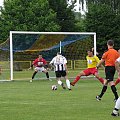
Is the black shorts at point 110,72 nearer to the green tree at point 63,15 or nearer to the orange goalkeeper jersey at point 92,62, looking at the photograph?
the orange goalkeeper jersey at point 92,62

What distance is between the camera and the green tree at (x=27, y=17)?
2502 inches

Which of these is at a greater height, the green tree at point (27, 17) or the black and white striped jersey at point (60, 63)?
the green tree at point (27, 17)

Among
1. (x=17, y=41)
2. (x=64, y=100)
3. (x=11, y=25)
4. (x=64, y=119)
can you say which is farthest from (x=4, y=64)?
(x=64, y=119)

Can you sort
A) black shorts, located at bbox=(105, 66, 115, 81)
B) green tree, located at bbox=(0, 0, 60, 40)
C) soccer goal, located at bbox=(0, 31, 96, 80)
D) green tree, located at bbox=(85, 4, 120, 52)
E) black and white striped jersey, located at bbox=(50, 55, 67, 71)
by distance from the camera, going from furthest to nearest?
green tree, located at bbox=(85, 4, 120, 52)
green tree, located at bbox=(0, 0, 60, 40)
soccer goal, located at bbox=(0, 31, 96, 80)
black and white striped jersey, located at bbox=(50, 55, 67, 71)
black shorts, located at bbox=(105, 66, 115, 81)

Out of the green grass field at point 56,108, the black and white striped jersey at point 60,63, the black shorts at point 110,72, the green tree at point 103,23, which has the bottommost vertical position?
the green grass field at point 56,108

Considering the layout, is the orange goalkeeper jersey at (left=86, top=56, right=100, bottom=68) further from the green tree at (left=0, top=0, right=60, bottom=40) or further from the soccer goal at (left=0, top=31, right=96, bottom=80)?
the green tree at (left=0, top=0, right=60, bottom=40)

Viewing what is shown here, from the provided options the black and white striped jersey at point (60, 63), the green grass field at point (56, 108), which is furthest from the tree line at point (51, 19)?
the green grass field at point (56, 108)

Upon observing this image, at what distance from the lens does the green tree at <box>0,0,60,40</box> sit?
6356 centimetres

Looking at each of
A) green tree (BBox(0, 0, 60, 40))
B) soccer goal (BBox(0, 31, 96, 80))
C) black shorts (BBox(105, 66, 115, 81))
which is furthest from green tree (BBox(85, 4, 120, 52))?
black shorts (BBox(105, 66, 115, 81))

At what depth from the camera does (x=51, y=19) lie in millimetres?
64625

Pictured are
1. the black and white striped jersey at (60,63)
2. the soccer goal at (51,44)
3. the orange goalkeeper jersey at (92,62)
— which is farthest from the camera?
the soccer goal at (51,44)

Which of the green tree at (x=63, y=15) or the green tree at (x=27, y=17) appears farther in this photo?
the green tree at (x=63, y=15)

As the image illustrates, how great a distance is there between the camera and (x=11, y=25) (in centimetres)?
6369

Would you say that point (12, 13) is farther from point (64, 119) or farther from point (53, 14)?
point (64, 119)
